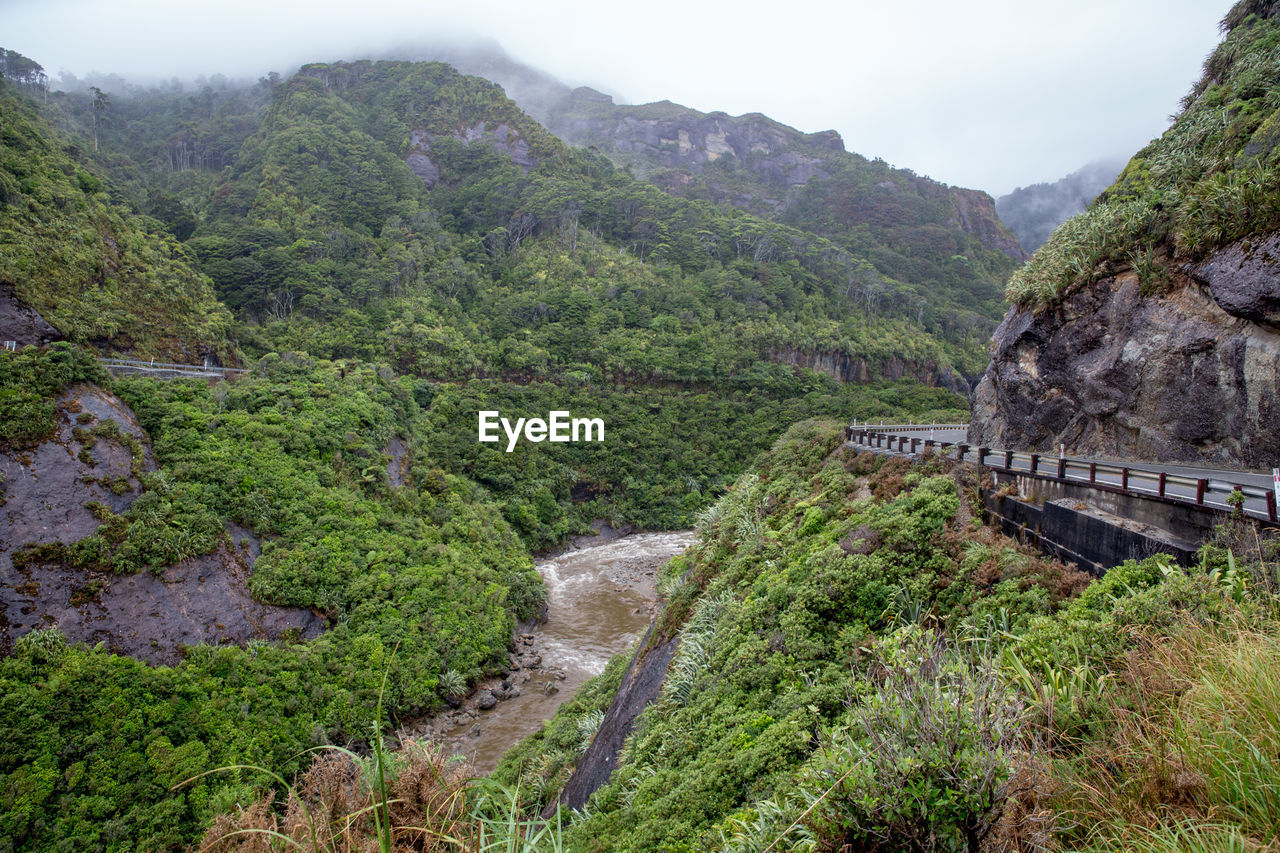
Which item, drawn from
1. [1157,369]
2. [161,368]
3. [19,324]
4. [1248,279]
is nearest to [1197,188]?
[1248,279]

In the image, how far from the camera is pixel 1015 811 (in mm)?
3154

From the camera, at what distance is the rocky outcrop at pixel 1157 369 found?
9031 mm

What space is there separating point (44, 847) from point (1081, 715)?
54.6 feet

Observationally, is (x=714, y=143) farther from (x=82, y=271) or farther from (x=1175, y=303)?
(x=1175, y=303)

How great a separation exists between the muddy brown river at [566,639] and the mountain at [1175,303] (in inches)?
591

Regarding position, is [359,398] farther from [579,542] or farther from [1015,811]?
[1015,811]

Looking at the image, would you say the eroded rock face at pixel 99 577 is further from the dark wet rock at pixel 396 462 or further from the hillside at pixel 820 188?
the hillside at pixel 820 188

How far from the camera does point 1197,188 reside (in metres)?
10.7

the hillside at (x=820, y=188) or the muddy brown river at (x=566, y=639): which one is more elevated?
the hillside at (x=820, y=188)

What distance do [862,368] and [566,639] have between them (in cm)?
4666

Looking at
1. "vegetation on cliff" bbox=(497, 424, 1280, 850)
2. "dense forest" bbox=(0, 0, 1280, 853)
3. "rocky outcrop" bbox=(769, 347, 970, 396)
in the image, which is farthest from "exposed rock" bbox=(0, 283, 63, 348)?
"rocky outcrop" bbox=(769, 347, 970, 396)

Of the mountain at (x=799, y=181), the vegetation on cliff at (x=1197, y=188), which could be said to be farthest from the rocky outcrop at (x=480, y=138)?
the vegetation on cliff at (x=1197, y=188)

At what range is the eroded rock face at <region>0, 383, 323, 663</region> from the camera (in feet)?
44.6

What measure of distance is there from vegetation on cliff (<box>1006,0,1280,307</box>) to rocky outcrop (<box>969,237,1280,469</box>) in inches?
16.1
